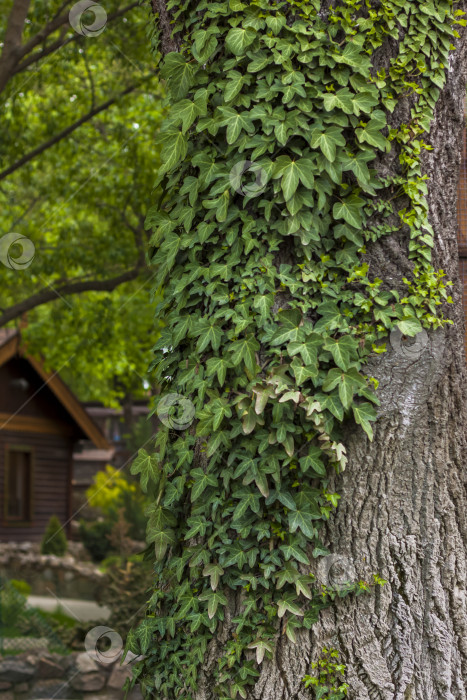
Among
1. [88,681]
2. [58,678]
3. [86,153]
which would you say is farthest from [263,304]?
[86,153]

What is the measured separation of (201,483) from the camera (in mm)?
2324

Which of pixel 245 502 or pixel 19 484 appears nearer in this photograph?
pixel 245 502

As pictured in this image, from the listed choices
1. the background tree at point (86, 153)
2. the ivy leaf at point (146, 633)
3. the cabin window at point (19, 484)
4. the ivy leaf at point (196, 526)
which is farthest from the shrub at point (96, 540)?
the ivy leaf at point (196, 526)

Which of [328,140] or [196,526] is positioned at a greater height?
[328,140]

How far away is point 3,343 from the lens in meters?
13.0

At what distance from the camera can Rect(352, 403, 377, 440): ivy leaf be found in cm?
222

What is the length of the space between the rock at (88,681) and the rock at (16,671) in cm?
48

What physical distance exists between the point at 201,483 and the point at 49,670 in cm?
585

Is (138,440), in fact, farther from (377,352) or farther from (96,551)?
(377,352)

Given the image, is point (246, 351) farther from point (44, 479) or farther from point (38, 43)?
point (44, 479)

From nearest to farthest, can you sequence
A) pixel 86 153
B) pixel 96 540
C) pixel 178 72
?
pixel 178 72
pixel 86 153
pixel 96 540

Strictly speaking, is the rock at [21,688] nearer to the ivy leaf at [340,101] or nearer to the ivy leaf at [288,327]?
the ivy leaf at [288,327]

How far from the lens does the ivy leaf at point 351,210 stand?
2.28 meters

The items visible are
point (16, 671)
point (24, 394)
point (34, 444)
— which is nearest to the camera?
point (16, 671)
